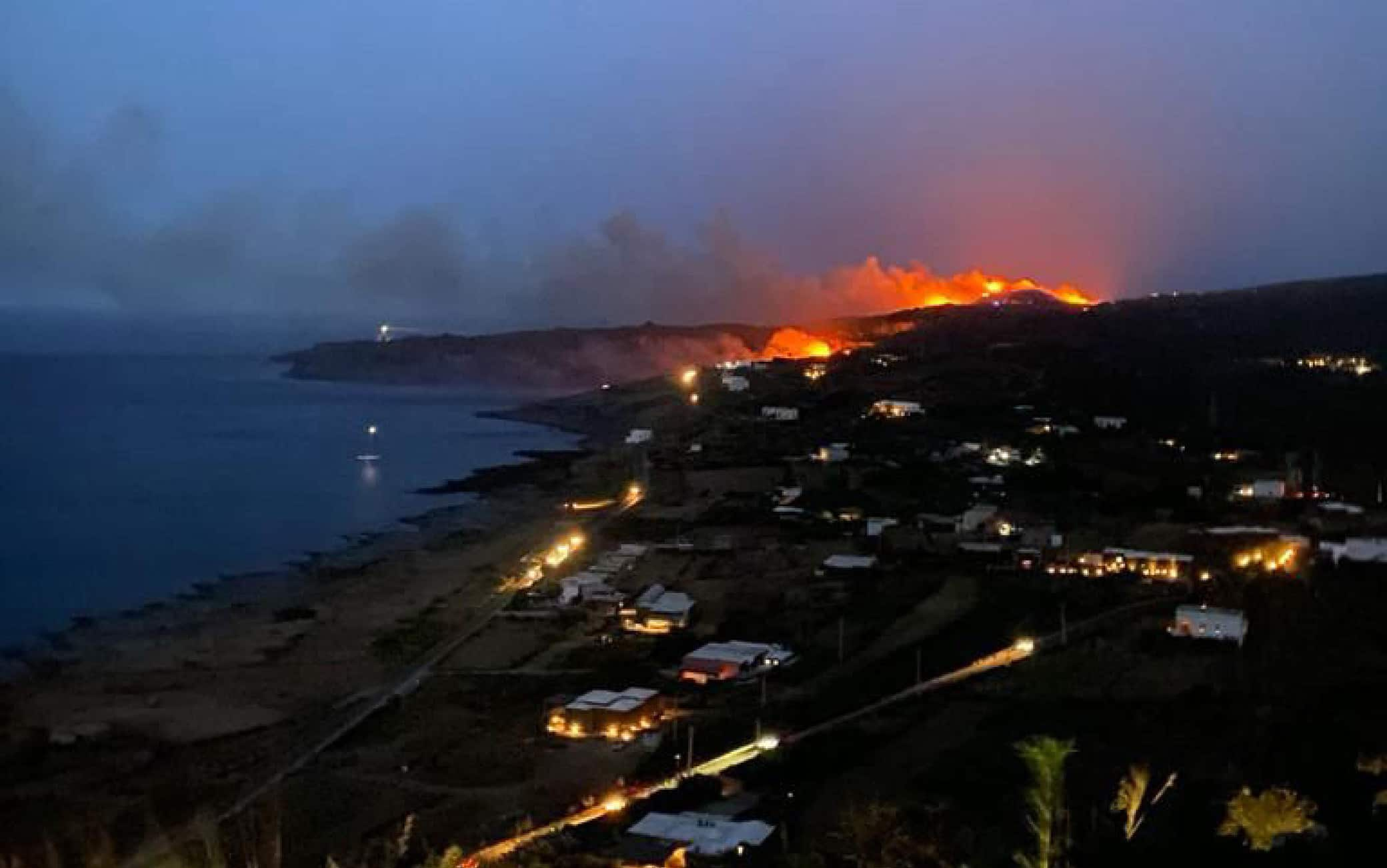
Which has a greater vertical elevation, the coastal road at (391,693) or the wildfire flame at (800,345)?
the wildfire flame at (800,345)

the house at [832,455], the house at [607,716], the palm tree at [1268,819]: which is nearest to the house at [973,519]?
the house at [832,455]

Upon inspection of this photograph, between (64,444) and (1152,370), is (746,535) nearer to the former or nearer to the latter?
(1152,370)

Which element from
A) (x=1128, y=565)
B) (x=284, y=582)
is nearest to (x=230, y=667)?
(x=284, y=582)

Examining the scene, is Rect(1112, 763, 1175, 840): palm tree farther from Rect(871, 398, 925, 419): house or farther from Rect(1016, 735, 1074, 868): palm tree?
Rect(871, 398, 925, 419): house

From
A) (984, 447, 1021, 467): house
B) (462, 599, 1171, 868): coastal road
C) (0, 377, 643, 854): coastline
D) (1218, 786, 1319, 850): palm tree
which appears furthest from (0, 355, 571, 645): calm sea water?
(1218, 786, 1319, 850): palm tree

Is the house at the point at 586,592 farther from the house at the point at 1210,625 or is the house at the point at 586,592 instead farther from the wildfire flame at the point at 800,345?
the wildfire flame at the point at 800,345

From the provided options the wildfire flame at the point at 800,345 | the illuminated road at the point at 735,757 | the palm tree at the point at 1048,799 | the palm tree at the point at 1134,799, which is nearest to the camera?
the palm tree at the point at 1048,799
